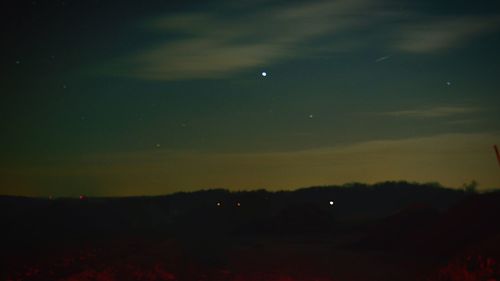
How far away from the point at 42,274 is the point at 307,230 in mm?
31902

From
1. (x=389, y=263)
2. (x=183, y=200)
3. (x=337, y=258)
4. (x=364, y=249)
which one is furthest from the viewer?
(x=183, y=200)

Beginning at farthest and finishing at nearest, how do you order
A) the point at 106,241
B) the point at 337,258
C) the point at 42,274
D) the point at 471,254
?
the point at 106,241 → the point at 337,258 → the point at 42,274 → the point at 471,254

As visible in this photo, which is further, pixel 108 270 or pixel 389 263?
pixel 389 263

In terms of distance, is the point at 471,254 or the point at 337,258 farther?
the point at 337,258

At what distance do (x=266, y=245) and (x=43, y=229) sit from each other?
82.9ft

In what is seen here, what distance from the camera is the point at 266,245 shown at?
39.1m

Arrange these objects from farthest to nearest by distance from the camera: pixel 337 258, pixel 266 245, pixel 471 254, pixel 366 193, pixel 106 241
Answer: pixel 366 193 < pixel 106 241 < pixel 266 245 < pixel 337 258 < pixel 471 254

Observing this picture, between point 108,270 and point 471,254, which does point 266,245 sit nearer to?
point 108,270

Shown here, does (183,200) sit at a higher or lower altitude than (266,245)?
higher

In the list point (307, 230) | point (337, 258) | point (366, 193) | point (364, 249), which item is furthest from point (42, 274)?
point (366, 193)

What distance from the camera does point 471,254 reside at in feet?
61.7

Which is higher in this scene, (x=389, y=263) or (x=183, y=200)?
(x=183, y=200)

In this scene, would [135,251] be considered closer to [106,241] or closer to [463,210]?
[106,241]

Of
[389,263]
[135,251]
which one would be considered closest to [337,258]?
[389,263]
